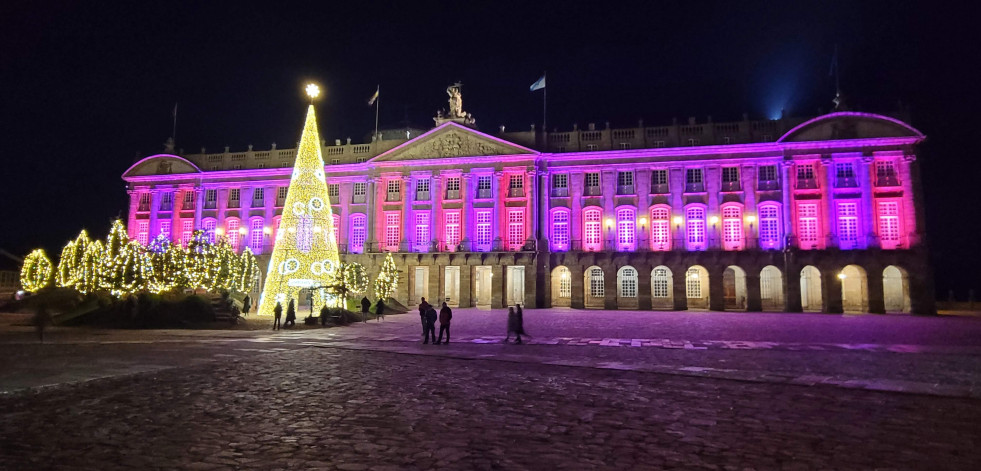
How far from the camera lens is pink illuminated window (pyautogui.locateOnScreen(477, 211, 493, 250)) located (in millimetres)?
45938

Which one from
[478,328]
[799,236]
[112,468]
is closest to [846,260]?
[799,236]

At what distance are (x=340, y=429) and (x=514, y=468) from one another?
249 cm

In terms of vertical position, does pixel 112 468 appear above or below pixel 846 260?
below

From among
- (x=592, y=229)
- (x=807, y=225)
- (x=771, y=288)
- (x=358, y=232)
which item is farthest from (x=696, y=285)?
(x=358, y=232)

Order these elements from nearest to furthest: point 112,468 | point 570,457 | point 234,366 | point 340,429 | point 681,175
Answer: point 112,468, point 570,457, point 340,429, point 234,366, point 681,175

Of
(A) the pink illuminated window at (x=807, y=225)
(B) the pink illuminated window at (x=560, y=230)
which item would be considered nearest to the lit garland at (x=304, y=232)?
(B) the pink illuminated window at (x=560, y=230)

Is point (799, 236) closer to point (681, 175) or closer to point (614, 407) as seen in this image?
point (681, 175)

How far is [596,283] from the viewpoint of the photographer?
45969 millimetres

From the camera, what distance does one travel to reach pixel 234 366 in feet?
41.5

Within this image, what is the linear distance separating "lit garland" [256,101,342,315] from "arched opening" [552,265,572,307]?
22.8 meters

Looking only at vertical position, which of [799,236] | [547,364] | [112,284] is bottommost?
[547,364]

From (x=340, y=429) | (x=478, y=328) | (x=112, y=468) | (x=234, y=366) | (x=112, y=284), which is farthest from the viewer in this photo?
(x=112, y=284)

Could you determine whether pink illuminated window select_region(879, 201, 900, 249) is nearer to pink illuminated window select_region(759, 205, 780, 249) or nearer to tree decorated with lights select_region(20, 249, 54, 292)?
pink illuminated window select_region(759, 205, 780, 249)

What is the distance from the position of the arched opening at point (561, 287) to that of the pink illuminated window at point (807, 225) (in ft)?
54.9
